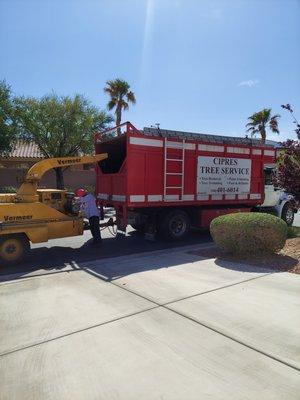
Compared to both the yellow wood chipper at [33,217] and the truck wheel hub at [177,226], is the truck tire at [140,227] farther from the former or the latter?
the yellow wood chipper at [33,217]

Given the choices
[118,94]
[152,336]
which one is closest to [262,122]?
[118,94]

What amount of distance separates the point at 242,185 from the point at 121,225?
468 cm

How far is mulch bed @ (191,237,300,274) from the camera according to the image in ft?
24.9

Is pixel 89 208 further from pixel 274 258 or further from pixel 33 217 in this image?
pixel 274 258

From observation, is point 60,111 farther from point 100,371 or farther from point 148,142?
point 100,371

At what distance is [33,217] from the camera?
8.74m

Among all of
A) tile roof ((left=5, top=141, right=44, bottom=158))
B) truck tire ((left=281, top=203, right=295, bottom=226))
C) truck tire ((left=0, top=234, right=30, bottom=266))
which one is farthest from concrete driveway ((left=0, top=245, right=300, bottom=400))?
Result: tile roof ((left=5, top=141, right=44, bottom=158))

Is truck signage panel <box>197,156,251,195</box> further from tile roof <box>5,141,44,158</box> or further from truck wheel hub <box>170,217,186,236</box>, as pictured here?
tile roof <box>5,141,44,158</box>

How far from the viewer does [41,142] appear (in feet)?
77.4

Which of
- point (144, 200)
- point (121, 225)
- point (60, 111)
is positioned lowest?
point (121, 225)

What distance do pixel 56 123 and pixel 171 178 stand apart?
14034mm

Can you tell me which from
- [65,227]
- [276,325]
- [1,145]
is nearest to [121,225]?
[65,227]

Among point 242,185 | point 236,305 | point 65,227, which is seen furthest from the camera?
point 242,185

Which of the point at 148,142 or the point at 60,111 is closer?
the point at 148,142
